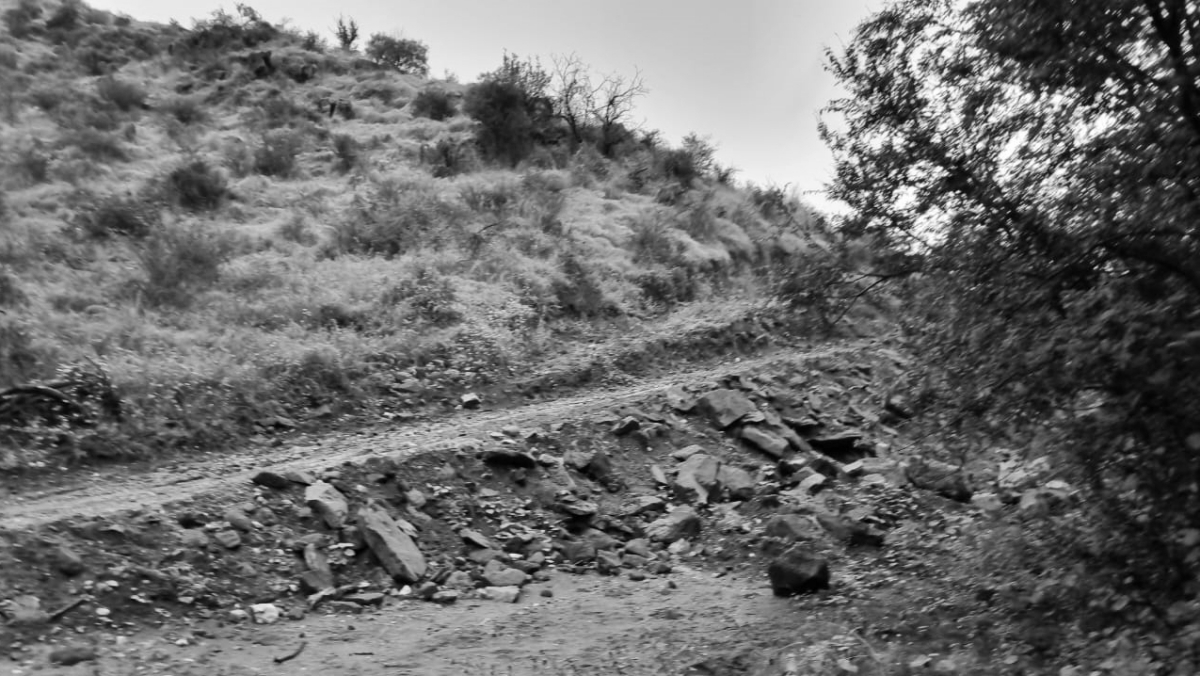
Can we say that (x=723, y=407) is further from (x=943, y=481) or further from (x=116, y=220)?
(x=116, y=220)

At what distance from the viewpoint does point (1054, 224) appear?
13.9 ft

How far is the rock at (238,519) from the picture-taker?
21.7ft

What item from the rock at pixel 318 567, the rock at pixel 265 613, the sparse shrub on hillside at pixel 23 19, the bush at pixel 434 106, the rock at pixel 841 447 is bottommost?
the rock at pixel 265 613

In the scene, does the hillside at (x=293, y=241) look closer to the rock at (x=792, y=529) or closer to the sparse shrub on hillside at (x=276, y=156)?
the sparse shrub on hillside at (x=276, y=156)

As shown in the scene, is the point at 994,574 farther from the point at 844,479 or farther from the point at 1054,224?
the point at 844,479

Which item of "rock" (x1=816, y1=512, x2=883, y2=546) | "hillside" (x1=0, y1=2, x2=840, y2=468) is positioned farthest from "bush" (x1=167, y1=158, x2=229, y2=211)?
"rock" (x1=816, y1=512, x2=883, y2=546)

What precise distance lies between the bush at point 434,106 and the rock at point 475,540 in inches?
792

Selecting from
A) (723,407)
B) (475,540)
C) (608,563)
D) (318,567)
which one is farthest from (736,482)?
(318,567)

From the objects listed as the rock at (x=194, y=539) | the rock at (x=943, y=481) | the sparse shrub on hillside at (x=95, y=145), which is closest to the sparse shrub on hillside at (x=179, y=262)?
the sparse shrub on hillside at (x=95, y=145)

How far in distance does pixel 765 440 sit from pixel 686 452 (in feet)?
4.38

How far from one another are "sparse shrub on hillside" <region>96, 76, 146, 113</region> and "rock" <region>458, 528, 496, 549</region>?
19.6 metres

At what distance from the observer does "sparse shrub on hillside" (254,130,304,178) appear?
19.0 meters

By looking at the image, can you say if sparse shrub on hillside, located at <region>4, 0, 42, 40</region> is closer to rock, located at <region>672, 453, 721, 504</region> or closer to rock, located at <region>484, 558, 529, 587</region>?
rock, located at <region>672, 453, 721, 504</region>

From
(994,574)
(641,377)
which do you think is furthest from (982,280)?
(641,377)
